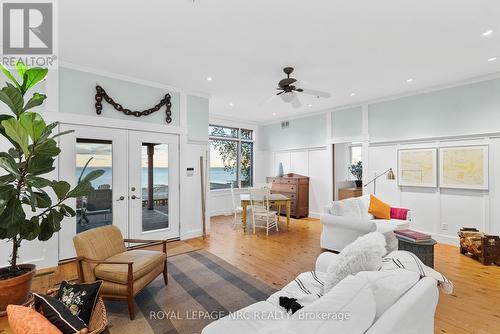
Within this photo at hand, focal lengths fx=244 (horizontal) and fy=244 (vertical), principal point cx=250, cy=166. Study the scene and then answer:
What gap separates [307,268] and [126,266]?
2.30 m

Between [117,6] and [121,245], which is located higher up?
[117,6]

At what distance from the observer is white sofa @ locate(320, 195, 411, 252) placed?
3.67 meters

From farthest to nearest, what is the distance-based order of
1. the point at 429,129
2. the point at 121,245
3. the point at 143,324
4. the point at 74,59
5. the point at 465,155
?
the point at 429,129 < the point at 465,155 < the point at 74,59 < the point at 121,245 < the point at 143,324

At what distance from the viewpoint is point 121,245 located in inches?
113

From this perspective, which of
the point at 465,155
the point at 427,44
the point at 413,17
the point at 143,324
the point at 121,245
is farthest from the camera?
the point at 465,155

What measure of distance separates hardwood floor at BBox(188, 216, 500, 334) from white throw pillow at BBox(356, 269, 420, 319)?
121 centimetres

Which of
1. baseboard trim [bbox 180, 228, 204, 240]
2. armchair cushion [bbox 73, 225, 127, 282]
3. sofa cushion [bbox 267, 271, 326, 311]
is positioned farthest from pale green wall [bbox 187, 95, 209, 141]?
sofa cushion [bbox 267, 271, 326, 311]

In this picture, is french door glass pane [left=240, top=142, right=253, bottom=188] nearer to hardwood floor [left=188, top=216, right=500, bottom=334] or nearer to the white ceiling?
hardwood floor [left=188, top=216, right=500, bottom=334]

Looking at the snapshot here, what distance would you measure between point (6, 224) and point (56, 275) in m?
1.73

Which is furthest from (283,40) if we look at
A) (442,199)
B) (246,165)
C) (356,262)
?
(246,165)

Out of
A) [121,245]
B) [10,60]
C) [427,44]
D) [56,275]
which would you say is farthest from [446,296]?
[10,60]

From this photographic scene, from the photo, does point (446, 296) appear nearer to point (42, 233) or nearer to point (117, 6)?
point (42, 233)

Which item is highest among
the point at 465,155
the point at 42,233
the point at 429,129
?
the point at 429,129

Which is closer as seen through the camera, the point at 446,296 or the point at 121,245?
the point at 446,296
